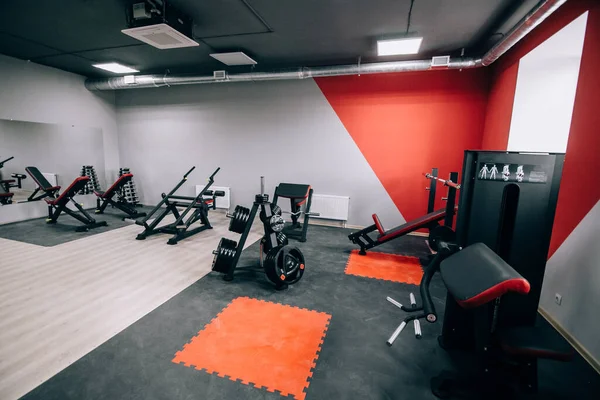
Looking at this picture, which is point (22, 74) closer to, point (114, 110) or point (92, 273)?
point (114, 110)

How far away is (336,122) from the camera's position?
17.3ft

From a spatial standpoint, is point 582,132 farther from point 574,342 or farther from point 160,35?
point 160,35

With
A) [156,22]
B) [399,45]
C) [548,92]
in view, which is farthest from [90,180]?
[548,92]

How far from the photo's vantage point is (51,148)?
5816mm

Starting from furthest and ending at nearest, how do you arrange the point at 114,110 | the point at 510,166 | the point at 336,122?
the point at 114,110 < the point at 336,122 < the point at 510,166

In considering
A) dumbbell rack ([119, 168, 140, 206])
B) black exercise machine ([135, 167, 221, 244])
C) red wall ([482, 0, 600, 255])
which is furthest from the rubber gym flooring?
dumbbell rack ([119, 168, 140, 206])

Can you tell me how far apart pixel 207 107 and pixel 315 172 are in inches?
106

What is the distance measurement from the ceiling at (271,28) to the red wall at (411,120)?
42 cm

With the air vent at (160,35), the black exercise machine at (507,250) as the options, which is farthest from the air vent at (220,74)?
the black exercise machine at (507,250)

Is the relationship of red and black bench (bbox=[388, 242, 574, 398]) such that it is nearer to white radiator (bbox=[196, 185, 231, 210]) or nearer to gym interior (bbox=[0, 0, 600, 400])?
gym interior (bbox=[0, 0, 600, 400])

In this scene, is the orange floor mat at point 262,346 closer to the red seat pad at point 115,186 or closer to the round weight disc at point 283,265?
the round weight disc at point 283,265

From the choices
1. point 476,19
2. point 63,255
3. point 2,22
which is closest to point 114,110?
point 2,22

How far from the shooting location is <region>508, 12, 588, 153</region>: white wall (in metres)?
2.51

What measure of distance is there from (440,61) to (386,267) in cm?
301
